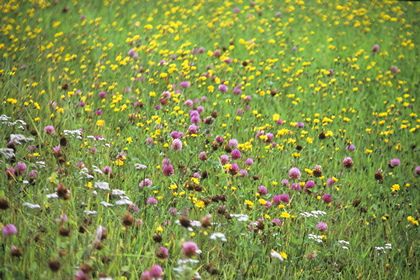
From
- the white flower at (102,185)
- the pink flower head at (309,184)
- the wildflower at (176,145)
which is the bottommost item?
the pink flower head at (309,184)

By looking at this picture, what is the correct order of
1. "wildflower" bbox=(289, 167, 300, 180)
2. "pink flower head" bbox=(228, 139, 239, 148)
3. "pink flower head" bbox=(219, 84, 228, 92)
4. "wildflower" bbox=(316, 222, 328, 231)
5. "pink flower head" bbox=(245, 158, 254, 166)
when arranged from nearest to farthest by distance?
"wildflower" bbox=(316, 222, 328, 231) → "wildflower" bbox=(289, 167, 300, 180) → "pink flower head" bbox=(245, 158, 254, 166) → "pink flower head" bbox=(228, 139, 239, 148) → "pink flower head" bbox=(219, 84, 228, 92)

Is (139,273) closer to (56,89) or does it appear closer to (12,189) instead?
(12,189)

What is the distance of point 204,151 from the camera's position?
339 cm

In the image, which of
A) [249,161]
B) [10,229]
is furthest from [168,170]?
[10,229]

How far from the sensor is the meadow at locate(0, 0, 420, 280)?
2.07 metres

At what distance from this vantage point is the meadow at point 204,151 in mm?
2066

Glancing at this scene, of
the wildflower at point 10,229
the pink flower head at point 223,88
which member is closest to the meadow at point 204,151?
the wildflower at point 10,229

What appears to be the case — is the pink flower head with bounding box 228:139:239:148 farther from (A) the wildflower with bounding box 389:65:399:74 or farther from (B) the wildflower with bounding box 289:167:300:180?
(A) the wildflower with bounding box 389:65:399:74

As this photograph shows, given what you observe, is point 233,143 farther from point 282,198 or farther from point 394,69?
point 394,69

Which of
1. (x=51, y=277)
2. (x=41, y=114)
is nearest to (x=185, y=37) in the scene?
(x=41, y=114)

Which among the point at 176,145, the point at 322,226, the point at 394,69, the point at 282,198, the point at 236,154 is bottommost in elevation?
the point at 394,69

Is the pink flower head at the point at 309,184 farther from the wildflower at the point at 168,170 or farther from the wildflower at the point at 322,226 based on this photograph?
the wildflower at the point at 168,170

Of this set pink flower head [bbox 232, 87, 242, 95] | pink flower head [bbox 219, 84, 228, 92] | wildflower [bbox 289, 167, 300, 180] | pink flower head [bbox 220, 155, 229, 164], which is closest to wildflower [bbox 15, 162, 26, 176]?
pink flower head [bbox 220, 155, 229, 164]

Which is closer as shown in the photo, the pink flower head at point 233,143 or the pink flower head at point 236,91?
the pink flower head at point 233,143
